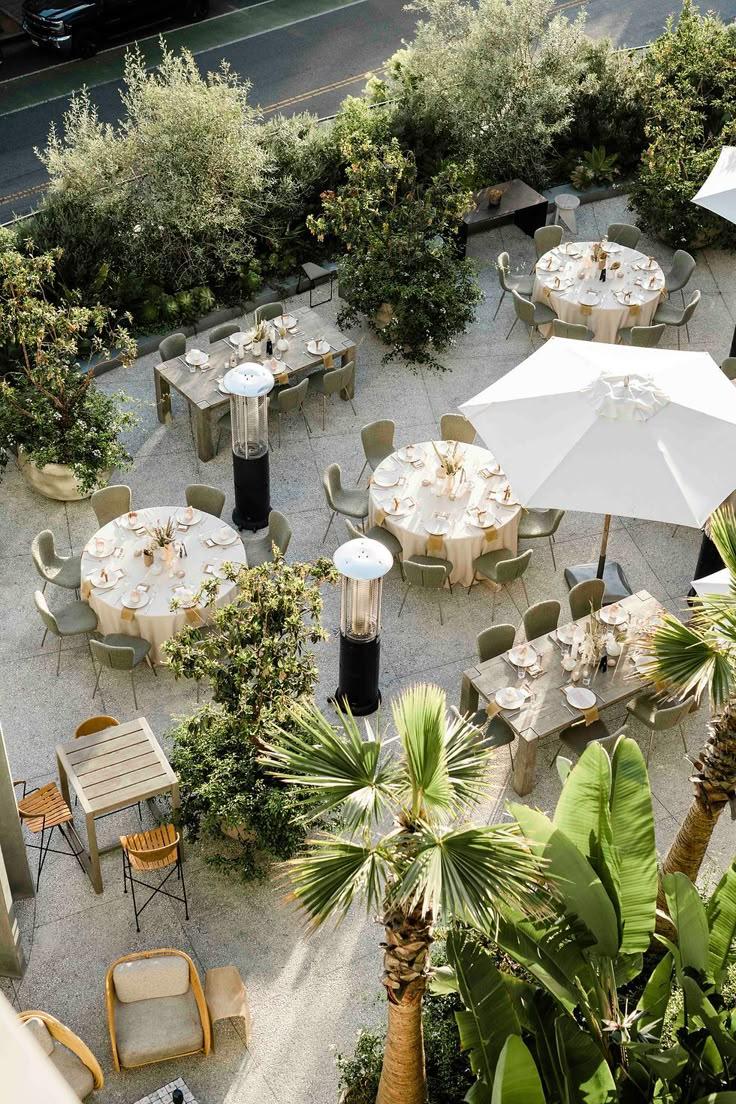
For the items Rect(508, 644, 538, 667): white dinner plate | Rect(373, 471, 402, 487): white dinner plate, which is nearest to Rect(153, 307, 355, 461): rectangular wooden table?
Rect(373, 471, 402, 487): white dinner plate

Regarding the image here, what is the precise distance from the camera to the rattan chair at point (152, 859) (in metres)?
8.60

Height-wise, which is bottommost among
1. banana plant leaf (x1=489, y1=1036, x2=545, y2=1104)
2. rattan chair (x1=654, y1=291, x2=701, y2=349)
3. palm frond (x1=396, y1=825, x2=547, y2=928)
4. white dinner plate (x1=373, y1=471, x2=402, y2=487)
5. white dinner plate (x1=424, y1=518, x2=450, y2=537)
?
white dinner plate (x1=424, y1=518, x2=450, y2=537)

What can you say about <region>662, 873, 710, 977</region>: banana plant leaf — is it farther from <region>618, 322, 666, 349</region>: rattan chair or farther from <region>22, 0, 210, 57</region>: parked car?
<region>22, 0, 210, 57</region>: parked car

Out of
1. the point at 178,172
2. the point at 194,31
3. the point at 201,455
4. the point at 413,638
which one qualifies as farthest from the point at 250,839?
the point at 194,31

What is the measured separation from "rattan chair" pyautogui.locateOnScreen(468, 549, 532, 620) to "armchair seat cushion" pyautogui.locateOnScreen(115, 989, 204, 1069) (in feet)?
15.5

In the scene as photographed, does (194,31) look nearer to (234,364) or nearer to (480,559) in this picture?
(234,364)

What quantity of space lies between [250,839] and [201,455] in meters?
5.14

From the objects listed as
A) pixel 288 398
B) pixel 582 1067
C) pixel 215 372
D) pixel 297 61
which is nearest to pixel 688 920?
pixel 582 1067

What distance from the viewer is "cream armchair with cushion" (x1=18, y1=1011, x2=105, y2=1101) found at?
7617mm

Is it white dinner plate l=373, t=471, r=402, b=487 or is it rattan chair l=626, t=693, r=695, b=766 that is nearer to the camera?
rattan chair l=626, t=693, r=695, b=766

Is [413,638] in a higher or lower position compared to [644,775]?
lower

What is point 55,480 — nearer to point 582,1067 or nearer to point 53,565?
point 53,565

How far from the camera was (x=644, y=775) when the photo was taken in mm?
7023

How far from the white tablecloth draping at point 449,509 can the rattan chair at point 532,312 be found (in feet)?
9.65
